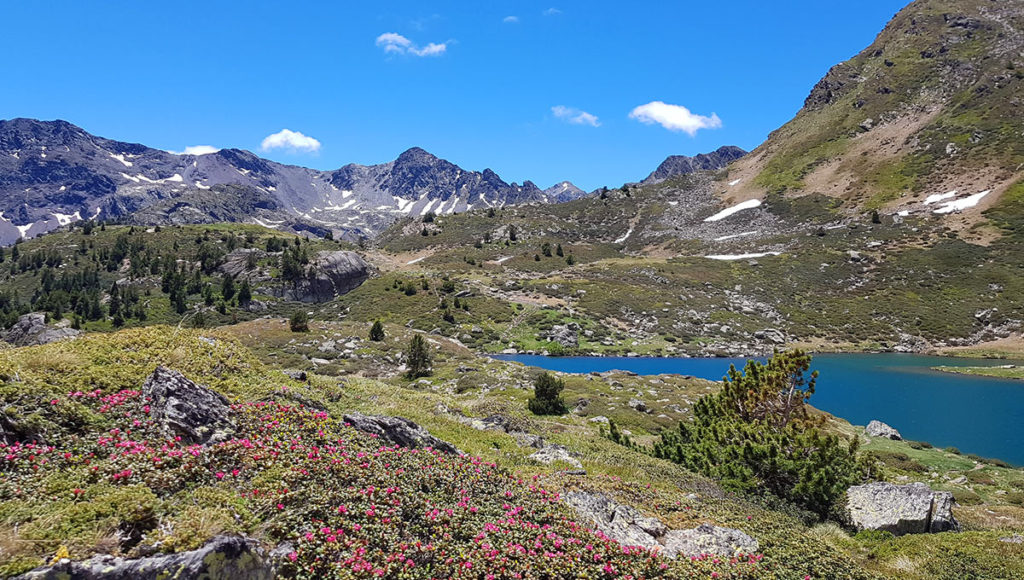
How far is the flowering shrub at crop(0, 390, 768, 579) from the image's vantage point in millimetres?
5875

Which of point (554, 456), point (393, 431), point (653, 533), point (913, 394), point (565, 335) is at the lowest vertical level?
point (565, 335)

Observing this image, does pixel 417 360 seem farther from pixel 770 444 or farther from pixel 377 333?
pixel 770 444

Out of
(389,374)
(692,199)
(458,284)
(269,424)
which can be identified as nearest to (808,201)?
(692,199)

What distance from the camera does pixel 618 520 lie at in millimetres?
10016

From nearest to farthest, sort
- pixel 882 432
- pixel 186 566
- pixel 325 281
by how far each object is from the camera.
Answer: pixel 186 566 < pixel 882 432 < pixel 325 281

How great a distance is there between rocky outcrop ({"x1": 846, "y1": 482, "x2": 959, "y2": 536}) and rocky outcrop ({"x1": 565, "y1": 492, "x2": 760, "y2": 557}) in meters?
6.34

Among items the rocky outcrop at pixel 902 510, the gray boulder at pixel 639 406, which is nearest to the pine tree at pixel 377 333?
the gray boulder at pixel 639 406

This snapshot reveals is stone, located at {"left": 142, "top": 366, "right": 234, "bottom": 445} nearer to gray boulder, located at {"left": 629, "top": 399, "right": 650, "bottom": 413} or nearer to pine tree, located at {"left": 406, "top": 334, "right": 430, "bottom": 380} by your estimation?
pine tree, located at {"left": 406, "top": 334, "right": 430, "bottom": 380}

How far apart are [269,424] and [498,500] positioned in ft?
16.9

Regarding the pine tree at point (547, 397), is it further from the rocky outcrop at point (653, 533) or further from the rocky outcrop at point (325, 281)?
the rocky outcrop at point (325, 281)

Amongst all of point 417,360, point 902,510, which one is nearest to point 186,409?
point 902,510

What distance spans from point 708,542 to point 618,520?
189 cm

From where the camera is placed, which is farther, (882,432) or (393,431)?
(882,432)

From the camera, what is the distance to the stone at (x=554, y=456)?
14.8 meters
